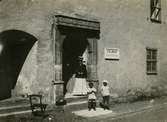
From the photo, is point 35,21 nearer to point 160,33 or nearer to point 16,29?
point 16,29

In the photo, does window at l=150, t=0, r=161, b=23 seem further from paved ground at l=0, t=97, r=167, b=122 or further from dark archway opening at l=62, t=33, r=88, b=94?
paved ground at l=0, t=97, r=167, b=122

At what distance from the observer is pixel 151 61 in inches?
685

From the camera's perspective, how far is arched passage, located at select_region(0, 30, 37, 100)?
12945mm

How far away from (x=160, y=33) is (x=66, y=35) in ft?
24.0

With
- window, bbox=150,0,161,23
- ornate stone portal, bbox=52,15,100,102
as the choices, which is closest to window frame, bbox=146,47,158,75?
window, bbox=150,0,161,23

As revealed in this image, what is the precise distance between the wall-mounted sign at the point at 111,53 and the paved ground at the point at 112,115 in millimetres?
2266

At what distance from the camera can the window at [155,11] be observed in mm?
17469

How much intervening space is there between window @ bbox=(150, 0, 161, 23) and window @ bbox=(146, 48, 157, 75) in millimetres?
1752

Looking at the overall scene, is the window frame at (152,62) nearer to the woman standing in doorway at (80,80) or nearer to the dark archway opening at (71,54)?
the dark archway opening at (71,54)

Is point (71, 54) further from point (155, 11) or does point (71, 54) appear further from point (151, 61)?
point (155, 11)

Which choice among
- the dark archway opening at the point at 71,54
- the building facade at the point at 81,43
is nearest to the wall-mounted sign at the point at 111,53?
the building facade at the point at 81,43

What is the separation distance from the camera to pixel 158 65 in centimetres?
1784

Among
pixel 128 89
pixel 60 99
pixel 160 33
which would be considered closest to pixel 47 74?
pixel 60 99

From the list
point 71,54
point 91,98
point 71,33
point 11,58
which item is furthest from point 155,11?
point 11,58
